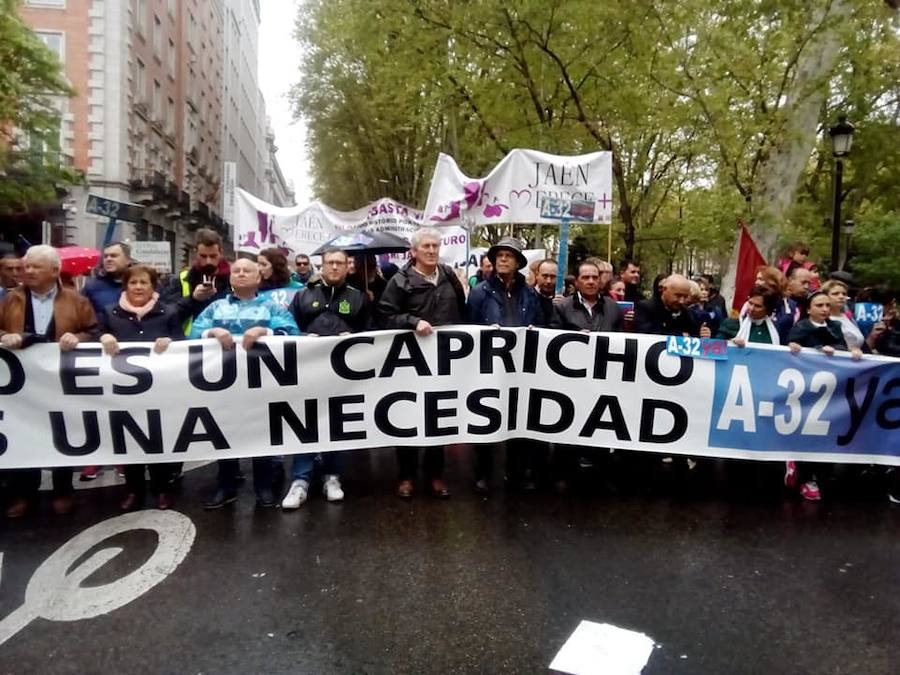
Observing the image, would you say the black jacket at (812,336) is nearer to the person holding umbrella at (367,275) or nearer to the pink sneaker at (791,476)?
the pink sneaker at (791,476)

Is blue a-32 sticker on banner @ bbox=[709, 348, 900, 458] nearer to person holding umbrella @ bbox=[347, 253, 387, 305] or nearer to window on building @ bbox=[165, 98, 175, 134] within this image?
person holding umbrella @ bbox=[347, 253, 387, 305]

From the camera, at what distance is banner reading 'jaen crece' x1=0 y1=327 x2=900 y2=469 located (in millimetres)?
4684

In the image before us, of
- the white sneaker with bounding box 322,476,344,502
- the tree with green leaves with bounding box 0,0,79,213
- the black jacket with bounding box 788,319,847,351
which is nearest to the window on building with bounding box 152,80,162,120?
the tree with green leaves with bounding box 0,0,79,213

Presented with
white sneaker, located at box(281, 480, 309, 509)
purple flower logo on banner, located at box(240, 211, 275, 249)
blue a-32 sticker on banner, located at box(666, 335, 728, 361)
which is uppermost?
purple flower logo on banner, located at box(240, 211, 275, 249)

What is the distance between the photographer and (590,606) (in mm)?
3467

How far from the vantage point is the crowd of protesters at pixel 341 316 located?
4672 millimetres

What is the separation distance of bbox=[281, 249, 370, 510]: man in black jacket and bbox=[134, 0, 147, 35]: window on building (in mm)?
31250

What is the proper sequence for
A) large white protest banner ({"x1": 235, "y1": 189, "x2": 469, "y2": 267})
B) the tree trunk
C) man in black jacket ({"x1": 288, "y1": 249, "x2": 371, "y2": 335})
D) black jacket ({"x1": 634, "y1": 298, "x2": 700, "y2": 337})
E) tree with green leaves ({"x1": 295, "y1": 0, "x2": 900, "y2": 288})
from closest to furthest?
man in black jacket ({"x1": 288, "y1": 249, "x2": 371, "y2": 335}) → black jacket ({"x1": 634, "y1": 298, "x2": 700, "y2": 337}) → tree with green leaves ({"x1": 295, "y1": 0, "x2": 900, "y2": 288}) → the tree trunk → large white protest banner ({"x1": 235, "y1": 189, "x2": 469, "y2": 267})

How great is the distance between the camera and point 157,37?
34719mm

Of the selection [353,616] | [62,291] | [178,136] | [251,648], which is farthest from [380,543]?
[178,136]

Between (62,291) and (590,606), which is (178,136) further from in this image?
(590,606)

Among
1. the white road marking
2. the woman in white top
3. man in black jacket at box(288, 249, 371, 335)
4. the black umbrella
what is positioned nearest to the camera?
the white road marking

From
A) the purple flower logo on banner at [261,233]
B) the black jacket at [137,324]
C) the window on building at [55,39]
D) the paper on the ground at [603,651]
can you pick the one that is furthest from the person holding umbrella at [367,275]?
the window on building at [55,39]

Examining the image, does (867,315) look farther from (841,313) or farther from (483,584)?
(483,584)
